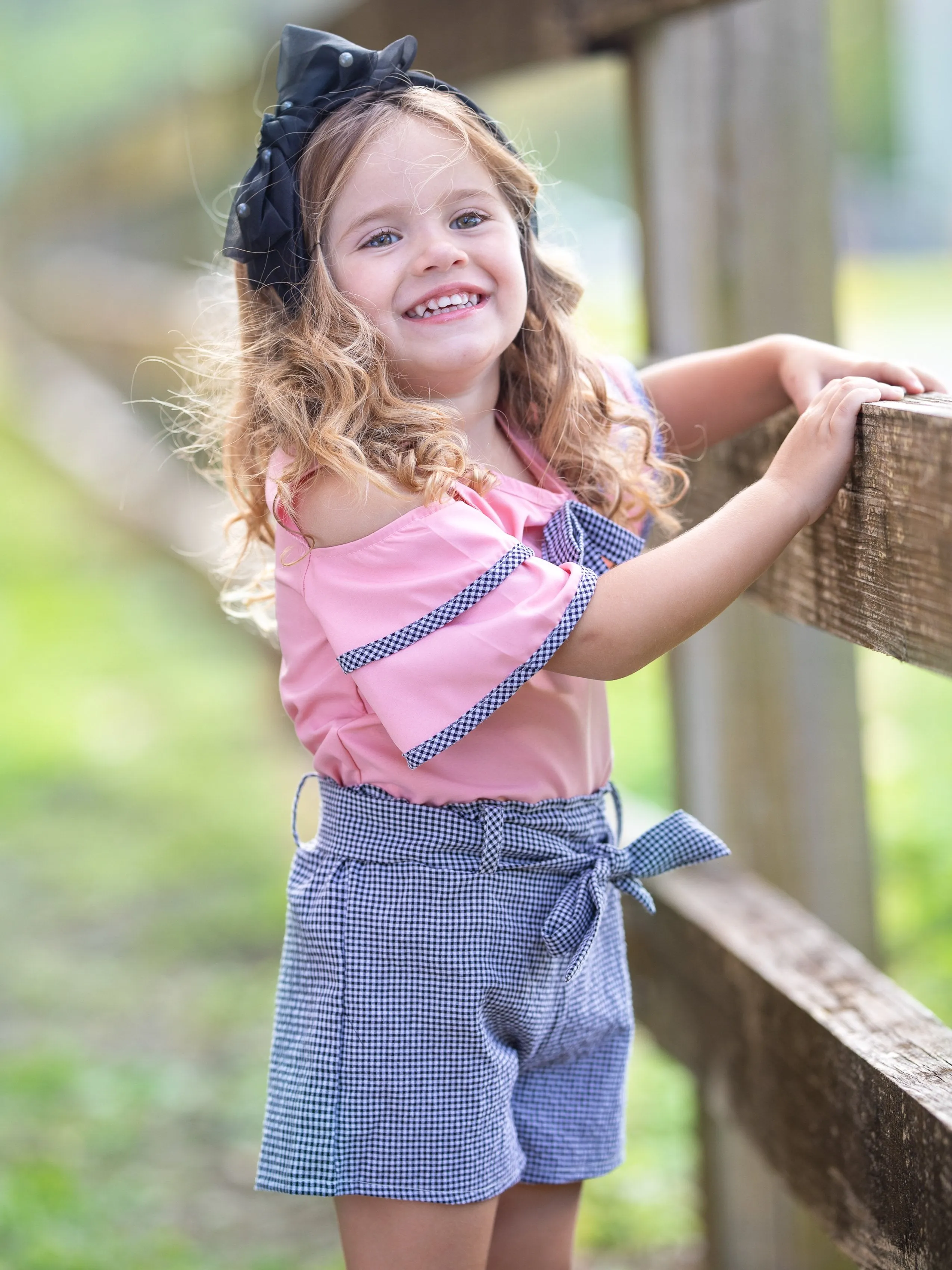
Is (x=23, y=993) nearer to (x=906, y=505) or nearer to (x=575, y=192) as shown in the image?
(x=906, y=505)

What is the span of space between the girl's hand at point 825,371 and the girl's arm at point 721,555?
6cm

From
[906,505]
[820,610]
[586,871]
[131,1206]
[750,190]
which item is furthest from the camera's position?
[131,1206]

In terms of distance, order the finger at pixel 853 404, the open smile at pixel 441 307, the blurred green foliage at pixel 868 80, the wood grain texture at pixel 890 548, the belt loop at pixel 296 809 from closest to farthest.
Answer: the wood grain texture at pixel 890 548 < the finger at pixel 853 404 < the open smile at pixel 441 307 < the belt loop at pixel 296 809 < the blurred green foliage at pixel 868 80

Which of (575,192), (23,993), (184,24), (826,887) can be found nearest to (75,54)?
(575,192)

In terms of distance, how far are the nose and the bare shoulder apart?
224 millimetres

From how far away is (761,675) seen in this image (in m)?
2.10

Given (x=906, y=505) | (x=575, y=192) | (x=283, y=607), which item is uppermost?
(x=906, y=505)

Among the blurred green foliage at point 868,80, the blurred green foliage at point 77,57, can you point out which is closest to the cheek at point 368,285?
the blurred green foliage at point 77,57

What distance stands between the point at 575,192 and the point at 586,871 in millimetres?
24258

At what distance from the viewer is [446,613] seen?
1221 mm

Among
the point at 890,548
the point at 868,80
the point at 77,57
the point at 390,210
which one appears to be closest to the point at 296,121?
the point at 390,210

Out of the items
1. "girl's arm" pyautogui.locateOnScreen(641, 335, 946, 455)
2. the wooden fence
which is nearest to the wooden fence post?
the wooden fence

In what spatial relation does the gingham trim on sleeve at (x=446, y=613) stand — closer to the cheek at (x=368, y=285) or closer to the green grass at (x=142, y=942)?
the cheek at (x=368, y=285)

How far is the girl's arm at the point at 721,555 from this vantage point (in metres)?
1.18
